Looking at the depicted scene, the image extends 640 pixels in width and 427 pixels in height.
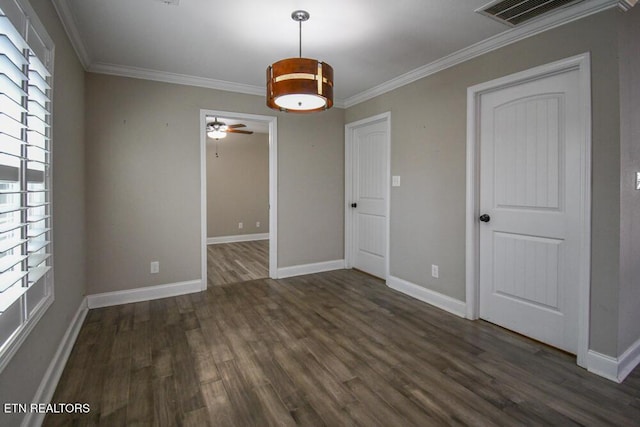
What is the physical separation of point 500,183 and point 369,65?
1.73 m

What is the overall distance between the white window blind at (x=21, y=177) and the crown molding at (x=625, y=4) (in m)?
3.25

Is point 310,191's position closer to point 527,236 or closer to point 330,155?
point 330,155

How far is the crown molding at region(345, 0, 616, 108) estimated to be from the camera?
7.14 ft

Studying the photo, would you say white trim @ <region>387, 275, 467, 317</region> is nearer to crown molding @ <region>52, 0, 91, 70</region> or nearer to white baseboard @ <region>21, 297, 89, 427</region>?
white baseboard @ <region>21, 297, 89, 427</region>

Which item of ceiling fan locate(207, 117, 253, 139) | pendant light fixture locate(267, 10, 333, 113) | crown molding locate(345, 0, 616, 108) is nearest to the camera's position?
pendant light fixture locate(267, 10, 333, 113)

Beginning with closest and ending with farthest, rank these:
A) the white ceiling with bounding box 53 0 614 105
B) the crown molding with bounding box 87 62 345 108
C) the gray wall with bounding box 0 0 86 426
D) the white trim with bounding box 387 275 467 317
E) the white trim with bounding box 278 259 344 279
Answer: the gray wall with bounding box 0 0 86 426 → the white ceiling with bounding box 53 0 614 105 → the white trim with bounding box 387 275 467 317 → the crown molding with bounding box 87 62 345 108 → the white trim with bounding box 278 259 344 279

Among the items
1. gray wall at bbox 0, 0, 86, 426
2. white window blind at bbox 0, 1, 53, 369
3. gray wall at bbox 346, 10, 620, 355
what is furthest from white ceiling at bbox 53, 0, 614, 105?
white window blind at bbox 0, 1, 53, 369

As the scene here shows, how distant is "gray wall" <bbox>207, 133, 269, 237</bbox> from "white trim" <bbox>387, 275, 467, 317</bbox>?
4.36 meters

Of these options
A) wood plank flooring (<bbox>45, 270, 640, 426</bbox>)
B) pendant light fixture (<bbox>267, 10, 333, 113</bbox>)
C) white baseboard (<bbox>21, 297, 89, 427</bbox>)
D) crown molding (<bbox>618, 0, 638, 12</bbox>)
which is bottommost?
wood plank flooring (<bbox>45, 270, 640, 426</bbox>)

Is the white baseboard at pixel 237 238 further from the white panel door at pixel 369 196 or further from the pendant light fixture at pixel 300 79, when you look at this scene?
the pendant light fixture at pixel 300 79

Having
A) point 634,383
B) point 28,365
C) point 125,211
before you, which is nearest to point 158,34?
point 125,211

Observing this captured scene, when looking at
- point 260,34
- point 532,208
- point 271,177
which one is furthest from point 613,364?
point 271,177

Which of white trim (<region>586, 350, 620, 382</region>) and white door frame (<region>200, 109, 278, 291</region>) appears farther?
Answer: white door frame (<region>200, 109, 278, 291</region>)

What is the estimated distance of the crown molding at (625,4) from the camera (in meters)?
2.07
